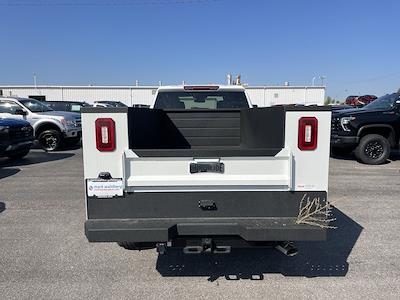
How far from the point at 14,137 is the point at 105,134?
8.21m

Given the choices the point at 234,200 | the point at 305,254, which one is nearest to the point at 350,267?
the point at 305,254

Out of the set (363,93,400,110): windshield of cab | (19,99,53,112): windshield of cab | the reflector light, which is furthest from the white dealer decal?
(19,99,53,112): windshield of cab

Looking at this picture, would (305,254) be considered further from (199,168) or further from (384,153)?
(384,153)

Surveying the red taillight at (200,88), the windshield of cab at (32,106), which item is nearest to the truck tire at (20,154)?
the windshield of cab at (32,106)

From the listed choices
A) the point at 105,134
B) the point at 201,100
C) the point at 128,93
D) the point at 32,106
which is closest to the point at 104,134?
the point at 105,134

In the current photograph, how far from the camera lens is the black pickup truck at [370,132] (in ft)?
32.5

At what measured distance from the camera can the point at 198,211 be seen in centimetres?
319

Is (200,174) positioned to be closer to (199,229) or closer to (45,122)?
(199,229)

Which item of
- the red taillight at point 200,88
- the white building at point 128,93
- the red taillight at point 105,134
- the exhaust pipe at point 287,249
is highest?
the white building at point 128,93

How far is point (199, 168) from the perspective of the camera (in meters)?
3.18

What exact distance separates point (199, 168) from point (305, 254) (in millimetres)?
1852

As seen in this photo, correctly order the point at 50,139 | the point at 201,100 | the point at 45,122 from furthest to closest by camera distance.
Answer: the point at 50,139
the point at 45,122
the point at 201,100

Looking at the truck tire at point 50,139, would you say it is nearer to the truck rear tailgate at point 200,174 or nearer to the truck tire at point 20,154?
the truck tire at point 20,154

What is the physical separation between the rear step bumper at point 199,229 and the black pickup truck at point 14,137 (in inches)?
305
